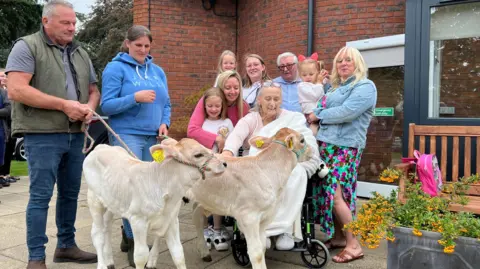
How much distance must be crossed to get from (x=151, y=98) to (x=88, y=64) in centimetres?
92

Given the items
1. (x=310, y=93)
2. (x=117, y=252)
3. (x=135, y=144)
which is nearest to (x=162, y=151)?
(x=135, y=144)

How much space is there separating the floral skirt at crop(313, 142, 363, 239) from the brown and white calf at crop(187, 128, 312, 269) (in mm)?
761

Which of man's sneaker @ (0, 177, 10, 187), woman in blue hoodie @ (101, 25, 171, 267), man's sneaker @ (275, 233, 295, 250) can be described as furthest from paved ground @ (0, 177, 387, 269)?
man's sneaker @ (0, 177, 10, 187)

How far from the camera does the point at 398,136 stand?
23.2 ft

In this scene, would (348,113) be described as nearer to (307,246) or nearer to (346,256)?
(307,246)

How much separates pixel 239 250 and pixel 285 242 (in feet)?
1.58

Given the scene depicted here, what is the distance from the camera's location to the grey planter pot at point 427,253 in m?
2.86

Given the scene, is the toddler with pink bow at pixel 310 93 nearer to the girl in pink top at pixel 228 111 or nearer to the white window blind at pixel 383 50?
the girl in pink top at pixel 228 111

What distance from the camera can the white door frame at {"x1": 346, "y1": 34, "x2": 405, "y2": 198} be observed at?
673 cm

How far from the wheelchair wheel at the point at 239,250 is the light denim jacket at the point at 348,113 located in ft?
4.34

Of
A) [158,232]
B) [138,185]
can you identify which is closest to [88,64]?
[138,185]

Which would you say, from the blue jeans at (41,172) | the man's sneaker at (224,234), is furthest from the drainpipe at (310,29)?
the blue jeans at (41,172)

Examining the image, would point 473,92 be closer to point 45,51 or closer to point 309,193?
point 309,193

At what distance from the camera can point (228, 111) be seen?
4.54 m
